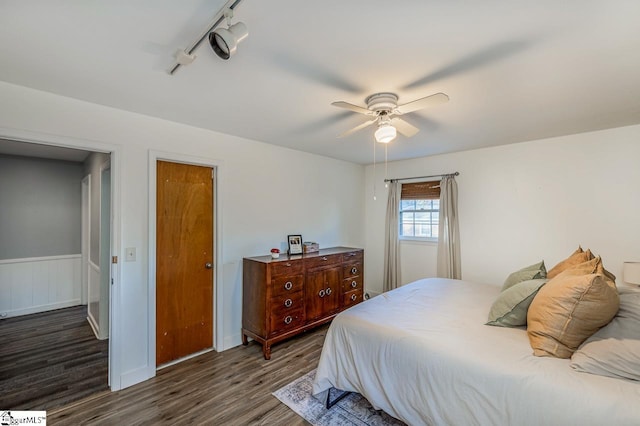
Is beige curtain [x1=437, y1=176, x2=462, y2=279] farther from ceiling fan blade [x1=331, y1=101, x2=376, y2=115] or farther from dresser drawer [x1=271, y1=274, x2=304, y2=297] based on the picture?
ceiling fan blade [x1=331, y1=101, x2=376, y2=115]

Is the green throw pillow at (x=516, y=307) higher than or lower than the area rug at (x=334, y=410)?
higher

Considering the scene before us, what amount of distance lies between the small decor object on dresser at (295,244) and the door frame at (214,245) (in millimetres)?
919

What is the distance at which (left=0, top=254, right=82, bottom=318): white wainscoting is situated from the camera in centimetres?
405

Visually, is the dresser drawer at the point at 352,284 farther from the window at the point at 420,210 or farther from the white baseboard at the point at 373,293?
the window at the point at 420,210

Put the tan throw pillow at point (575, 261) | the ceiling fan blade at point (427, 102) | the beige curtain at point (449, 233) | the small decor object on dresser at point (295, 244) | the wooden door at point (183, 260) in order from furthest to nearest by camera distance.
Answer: the beige curtain at point (449, 233)
the small decor object on dresser at point (295, 244)
the wooden door at point (183, 260)
the tan throw pillow at point (575, 261)
the ceiling fan blade at point (427, 102)

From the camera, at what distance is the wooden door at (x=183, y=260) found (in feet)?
9.19

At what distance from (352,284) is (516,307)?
2.32 meters

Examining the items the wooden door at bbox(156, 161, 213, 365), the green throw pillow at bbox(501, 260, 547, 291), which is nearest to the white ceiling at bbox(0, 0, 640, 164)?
the wooden door at bbox(156, 161, 213, 365)

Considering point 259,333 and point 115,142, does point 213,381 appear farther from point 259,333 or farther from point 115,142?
point 115,142

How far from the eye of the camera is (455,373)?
1497 millimetres

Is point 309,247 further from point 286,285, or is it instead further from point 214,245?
point 214,245

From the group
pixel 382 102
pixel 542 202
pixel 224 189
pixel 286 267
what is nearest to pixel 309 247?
pixel 286 267

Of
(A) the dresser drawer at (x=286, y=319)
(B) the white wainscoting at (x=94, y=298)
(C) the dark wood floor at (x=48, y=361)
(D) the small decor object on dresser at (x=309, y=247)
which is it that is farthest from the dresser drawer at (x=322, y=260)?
(B) the white wainscoting at (x=94, y=298)

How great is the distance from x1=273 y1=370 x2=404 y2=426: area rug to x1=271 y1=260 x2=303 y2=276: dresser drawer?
110 cm
